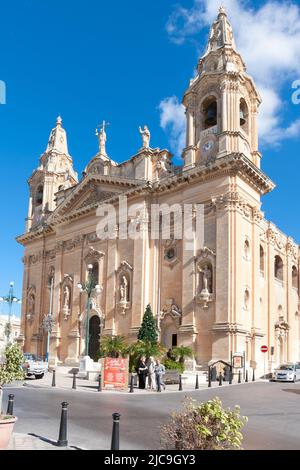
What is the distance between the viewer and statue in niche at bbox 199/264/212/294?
113ft

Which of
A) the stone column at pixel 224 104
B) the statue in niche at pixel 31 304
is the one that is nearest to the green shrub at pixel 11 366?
the stone column at pixel 224 104

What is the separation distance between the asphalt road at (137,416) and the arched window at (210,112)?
74.7ft

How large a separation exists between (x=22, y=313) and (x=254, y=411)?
134 ft

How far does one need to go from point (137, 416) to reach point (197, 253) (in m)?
22.1

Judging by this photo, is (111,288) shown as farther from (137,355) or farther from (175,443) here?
(175,443)

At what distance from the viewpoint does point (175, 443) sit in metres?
7.06

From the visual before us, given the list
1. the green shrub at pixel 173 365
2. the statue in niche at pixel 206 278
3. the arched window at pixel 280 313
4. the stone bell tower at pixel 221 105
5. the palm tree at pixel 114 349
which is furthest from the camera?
the arched window at pixel 280 313

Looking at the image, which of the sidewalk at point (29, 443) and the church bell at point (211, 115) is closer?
the sidewalk at point (29, 443)

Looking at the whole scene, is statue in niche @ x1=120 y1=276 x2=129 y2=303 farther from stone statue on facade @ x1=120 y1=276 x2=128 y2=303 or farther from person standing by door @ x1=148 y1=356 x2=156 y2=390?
person standing by door @ x1=148 y1=356 x2=156 y2=390

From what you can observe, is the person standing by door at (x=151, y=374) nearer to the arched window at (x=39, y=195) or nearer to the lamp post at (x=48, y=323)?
the lamp post at (x=48, y=323)

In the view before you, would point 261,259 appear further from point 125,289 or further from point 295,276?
point 295,276

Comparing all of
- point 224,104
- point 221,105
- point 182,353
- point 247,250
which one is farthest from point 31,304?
point 224,104

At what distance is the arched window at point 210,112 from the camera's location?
130 ft
